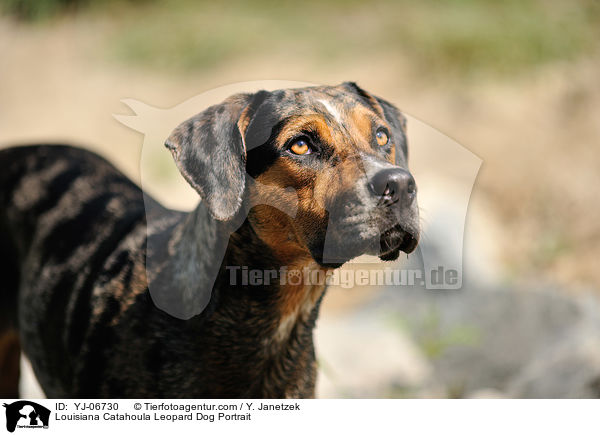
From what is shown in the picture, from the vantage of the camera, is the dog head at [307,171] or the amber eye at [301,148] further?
the amber eye at [301,148]

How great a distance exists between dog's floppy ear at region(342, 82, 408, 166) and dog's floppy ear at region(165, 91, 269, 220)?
47cm

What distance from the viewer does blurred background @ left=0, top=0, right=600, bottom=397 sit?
14.3 ft

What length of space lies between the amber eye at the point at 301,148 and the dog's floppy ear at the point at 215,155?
167 millimetres

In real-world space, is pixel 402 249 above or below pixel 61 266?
above

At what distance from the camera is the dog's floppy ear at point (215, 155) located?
2076mm

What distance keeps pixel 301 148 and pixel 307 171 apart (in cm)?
8

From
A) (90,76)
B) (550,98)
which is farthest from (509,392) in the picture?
(90,76)

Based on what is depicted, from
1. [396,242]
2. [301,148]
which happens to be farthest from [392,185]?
[301,148]

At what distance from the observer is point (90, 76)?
8.68 metres

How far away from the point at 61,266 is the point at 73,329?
331mm
